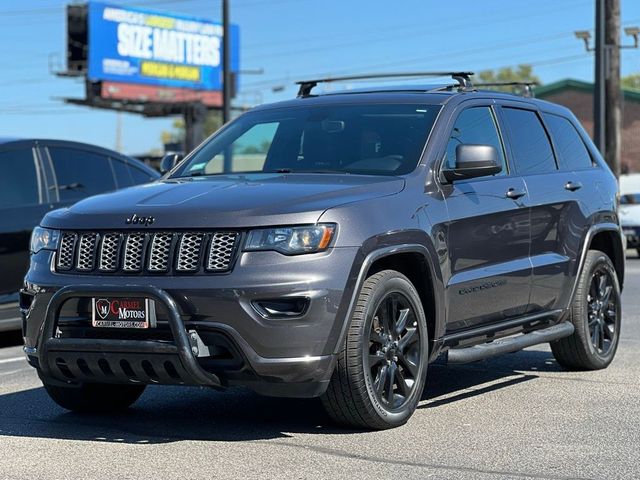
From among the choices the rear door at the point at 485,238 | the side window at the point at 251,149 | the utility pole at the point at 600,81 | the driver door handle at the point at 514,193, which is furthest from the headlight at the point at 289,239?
the utility pole at the point at 600,81

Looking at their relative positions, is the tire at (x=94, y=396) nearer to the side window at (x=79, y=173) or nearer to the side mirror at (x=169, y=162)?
the side mirror at (x=169, y=162)

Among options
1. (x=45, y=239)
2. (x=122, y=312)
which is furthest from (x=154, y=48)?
(x=122, y=312)

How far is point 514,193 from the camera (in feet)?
25.0

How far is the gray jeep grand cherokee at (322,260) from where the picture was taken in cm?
593

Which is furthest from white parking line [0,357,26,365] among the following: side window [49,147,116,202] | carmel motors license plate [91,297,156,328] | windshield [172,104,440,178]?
carmel motors license plate [91,297,156,328]

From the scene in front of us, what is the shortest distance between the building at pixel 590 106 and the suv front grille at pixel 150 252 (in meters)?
49.8

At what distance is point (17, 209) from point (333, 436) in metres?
4.91

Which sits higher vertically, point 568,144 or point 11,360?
point 568,144

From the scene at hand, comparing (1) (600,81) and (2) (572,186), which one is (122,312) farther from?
(1) (600,81)

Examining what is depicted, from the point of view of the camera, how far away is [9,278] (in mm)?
10141

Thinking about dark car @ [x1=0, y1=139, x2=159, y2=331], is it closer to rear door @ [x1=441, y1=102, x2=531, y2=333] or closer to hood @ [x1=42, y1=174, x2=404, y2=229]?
hood @ [x1=42, y1=174, x2=404, y2=229]

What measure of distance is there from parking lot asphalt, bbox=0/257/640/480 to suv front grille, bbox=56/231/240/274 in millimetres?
867

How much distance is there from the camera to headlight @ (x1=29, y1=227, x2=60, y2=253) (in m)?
6.47

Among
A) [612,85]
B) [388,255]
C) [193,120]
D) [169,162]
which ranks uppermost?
[193,120]
